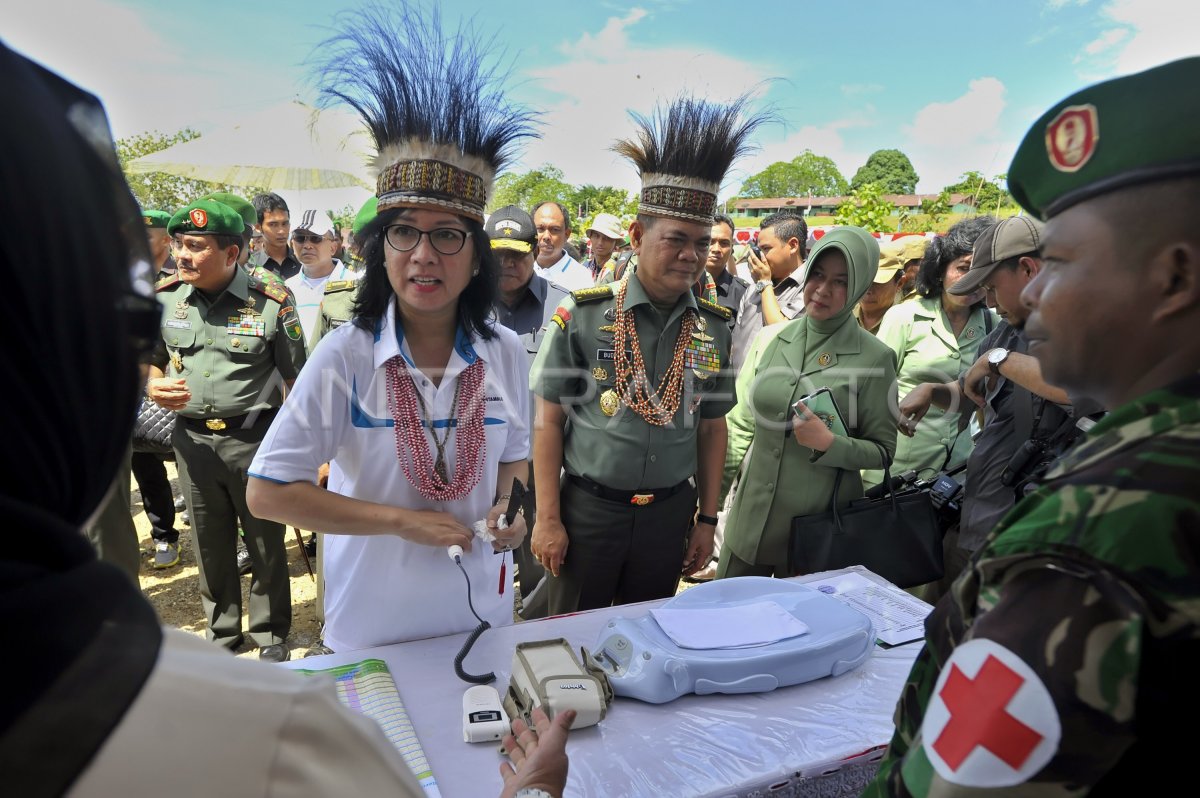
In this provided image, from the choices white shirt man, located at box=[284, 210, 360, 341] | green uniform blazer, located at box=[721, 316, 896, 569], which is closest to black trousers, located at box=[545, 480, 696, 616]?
A: green uniform blazer, located at box=[721, 316, 896, 569]

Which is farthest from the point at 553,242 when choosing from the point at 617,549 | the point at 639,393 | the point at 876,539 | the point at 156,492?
the point at 876,539

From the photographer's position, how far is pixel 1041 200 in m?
0.83

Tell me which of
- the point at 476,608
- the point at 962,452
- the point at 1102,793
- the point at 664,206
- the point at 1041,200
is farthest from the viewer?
the point at 962,452

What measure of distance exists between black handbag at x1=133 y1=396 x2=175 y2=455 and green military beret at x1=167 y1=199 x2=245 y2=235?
1.04 m

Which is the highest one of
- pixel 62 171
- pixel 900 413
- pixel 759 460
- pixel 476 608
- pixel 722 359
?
pixel 62 171

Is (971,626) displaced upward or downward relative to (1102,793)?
upward

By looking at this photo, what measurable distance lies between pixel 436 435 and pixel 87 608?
1521 mm

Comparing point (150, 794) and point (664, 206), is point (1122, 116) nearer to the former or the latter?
point (150, 794)

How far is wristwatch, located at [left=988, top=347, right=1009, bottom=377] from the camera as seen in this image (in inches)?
95.3

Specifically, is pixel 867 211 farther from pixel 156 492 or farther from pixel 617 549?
pixel 156 492

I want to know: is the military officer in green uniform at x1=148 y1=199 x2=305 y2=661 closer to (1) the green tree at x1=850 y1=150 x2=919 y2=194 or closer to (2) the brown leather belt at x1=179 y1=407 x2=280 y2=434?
(2) the brown leather belt at x1=179 y1=407 x2=280 y2=434

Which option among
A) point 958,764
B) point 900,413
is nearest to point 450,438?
point 958,764

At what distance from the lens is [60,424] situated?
0.45 metres

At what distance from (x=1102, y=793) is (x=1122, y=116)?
28.6 inches
